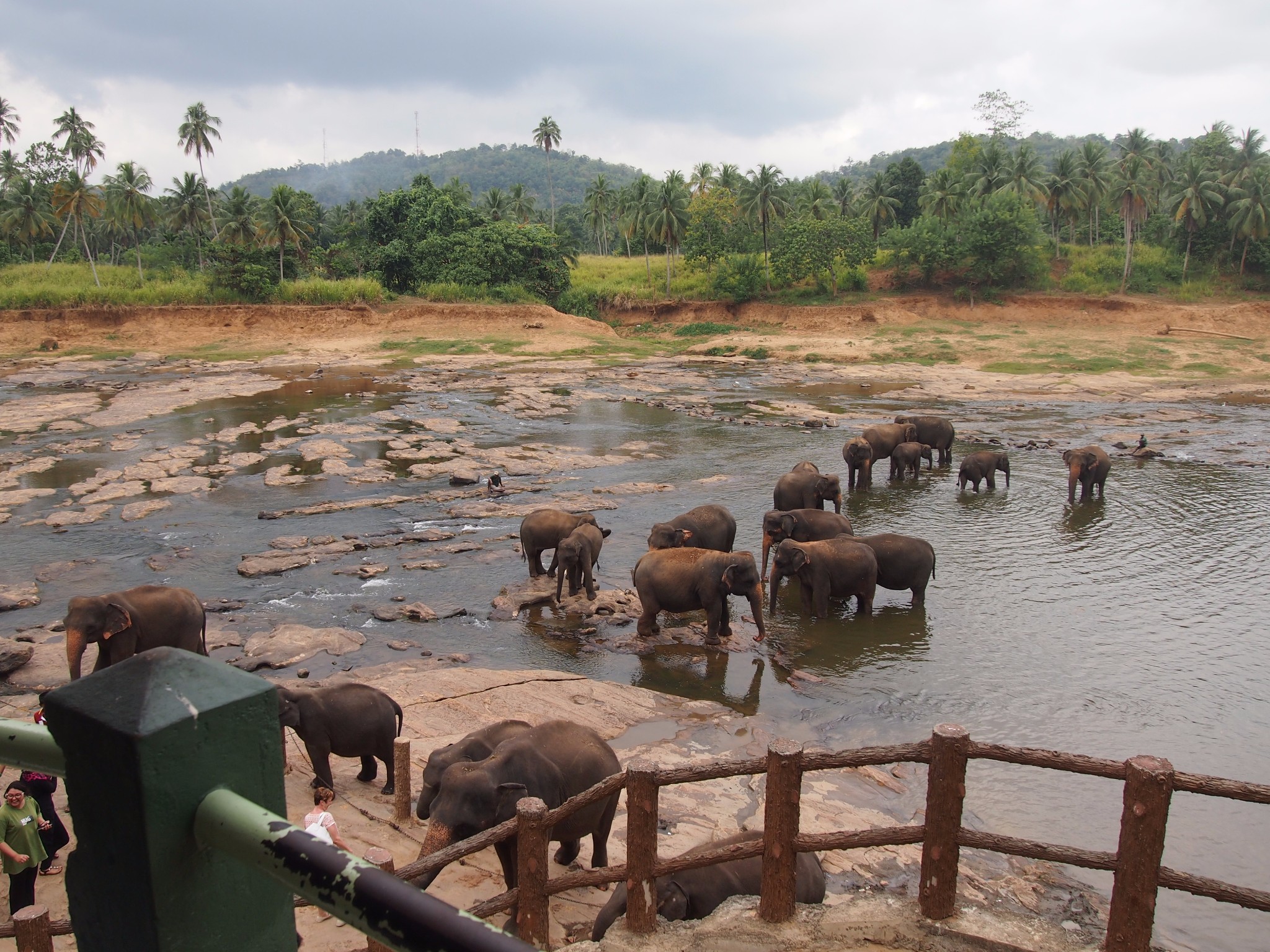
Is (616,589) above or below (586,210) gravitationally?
below

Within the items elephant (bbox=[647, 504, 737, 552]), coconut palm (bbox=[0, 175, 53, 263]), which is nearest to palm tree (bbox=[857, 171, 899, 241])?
elephant (bbox=[647, 504, 737, 552])

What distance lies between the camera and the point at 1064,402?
34062 mm

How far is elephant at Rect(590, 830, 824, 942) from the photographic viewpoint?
5.45m

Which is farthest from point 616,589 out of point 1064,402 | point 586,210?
point 586,210

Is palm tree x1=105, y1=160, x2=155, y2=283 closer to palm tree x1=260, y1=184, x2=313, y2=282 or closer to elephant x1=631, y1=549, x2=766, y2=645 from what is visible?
palm tree x1=260, y1=184, x2=313, y2=282

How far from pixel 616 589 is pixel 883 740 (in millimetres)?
5457

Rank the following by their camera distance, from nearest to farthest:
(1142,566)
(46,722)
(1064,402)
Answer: (46,722), (1142,566), (1064,402)

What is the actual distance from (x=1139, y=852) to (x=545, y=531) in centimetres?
1037

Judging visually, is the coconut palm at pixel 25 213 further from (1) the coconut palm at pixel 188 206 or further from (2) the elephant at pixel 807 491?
(2) the elephant at pixel 807 491

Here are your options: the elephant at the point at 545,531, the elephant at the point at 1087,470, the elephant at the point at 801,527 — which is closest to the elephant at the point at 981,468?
the elephant at the point at 1087,470

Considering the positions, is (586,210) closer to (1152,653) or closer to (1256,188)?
(1256,188)

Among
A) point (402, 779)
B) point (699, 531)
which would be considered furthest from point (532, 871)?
point (699, 531)

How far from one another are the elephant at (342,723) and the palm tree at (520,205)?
246ft

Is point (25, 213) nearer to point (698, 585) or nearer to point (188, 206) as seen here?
point (188, 206)
